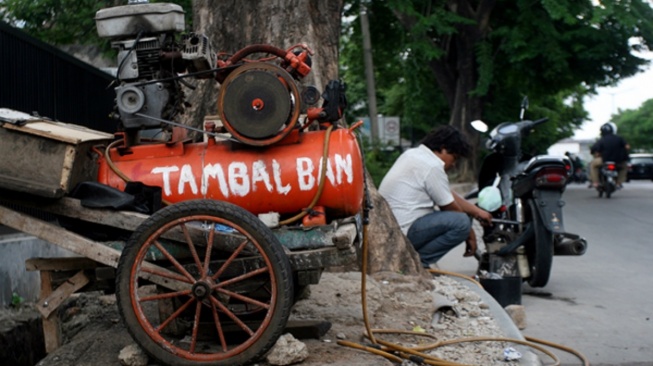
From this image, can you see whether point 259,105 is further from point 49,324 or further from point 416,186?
point 416,186

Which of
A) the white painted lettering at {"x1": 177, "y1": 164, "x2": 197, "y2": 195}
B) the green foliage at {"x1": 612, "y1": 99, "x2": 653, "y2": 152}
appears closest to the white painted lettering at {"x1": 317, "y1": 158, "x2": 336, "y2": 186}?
the white painted lettering at {"x1": 177, "y1": 164, "x2": 197, "y2": 195}

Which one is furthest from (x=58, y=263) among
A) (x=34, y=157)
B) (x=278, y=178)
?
(x=278, y=178)

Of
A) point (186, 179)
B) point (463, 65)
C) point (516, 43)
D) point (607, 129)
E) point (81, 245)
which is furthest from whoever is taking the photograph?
point (463, 65)

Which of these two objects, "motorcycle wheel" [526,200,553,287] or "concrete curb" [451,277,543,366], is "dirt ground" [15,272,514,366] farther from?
"motorcycle wheel" [526,200,553,287]

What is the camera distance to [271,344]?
182 inches

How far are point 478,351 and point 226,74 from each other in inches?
83.2

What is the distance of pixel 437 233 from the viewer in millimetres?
8633

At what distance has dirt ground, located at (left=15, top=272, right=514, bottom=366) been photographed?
5.09 metres

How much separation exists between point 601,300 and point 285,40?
11.3ft

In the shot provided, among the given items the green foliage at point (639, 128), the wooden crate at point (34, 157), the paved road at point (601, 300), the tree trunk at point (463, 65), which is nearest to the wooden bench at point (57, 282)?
the wooden crate at point (34, 157)

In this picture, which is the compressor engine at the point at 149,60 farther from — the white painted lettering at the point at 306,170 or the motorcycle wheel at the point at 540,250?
the motorcycle wheel at the point at 540,250

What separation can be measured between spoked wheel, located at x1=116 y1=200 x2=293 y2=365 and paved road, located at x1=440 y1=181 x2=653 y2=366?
2.44m

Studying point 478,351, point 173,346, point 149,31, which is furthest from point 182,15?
point 478,351

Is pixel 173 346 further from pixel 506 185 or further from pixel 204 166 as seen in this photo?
pixel 506 185
